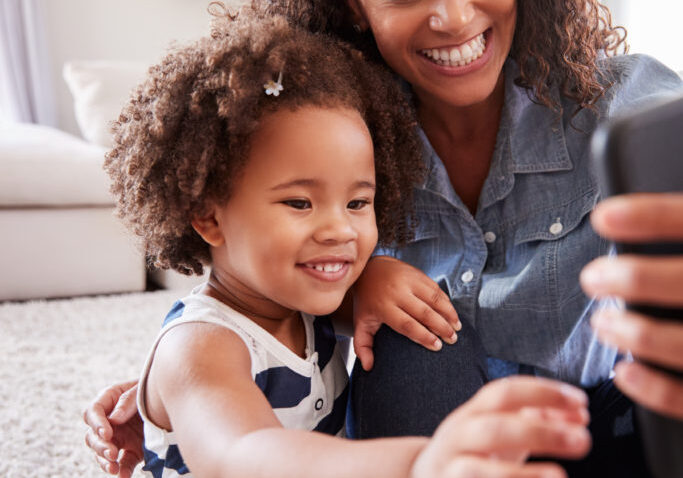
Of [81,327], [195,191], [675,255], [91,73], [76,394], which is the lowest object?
[81,327]

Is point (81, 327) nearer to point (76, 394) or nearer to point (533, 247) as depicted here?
point (76, 394)

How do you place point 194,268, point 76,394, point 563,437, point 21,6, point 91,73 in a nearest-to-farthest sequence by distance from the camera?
point 563,437
point 194,268
point 76,394
point 91,73
point 21,6

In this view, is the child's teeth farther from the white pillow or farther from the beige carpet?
the white pillow

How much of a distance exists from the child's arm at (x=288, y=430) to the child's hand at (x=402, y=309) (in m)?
0.22

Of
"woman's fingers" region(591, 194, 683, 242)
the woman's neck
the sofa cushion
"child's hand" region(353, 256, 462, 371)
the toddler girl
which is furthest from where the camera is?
the sofa cushion

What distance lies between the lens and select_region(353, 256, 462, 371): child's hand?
0.86m

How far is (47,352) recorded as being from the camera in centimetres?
166

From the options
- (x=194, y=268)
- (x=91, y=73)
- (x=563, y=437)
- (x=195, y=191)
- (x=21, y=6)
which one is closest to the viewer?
(x=563, y=437)

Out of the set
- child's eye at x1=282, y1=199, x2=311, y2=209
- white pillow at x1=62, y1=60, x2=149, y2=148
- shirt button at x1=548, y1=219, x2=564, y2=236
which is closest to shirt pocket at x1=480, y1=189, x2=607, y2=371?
shirt button at x1=548, y1=219, x2=564, y2=236

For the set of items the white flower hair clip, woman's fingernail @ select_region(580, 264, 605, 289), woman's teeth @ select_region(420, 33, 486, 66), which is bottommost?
woman's fingernail @ select_region(580, 264, 605, 289)

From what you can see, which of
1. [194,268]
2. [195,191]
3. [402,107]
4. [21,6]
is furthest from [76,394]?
[21,6]

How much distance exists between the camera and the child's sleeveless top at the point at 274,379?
2.51ft

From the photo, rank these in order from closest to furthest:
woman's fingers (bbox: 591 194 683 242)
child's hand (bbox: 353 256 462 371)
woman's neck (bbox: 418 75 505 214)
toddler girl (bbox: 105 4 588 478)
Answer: woman's fingers (bbox: 591 194 683 242) < toddler girl (bbox: 105 4 588 478) < child's hand (bbox: 353 256 462 371) < woman's neck (bbox: 418 75 505 214)

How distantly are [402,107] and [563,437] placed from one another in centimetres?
69
